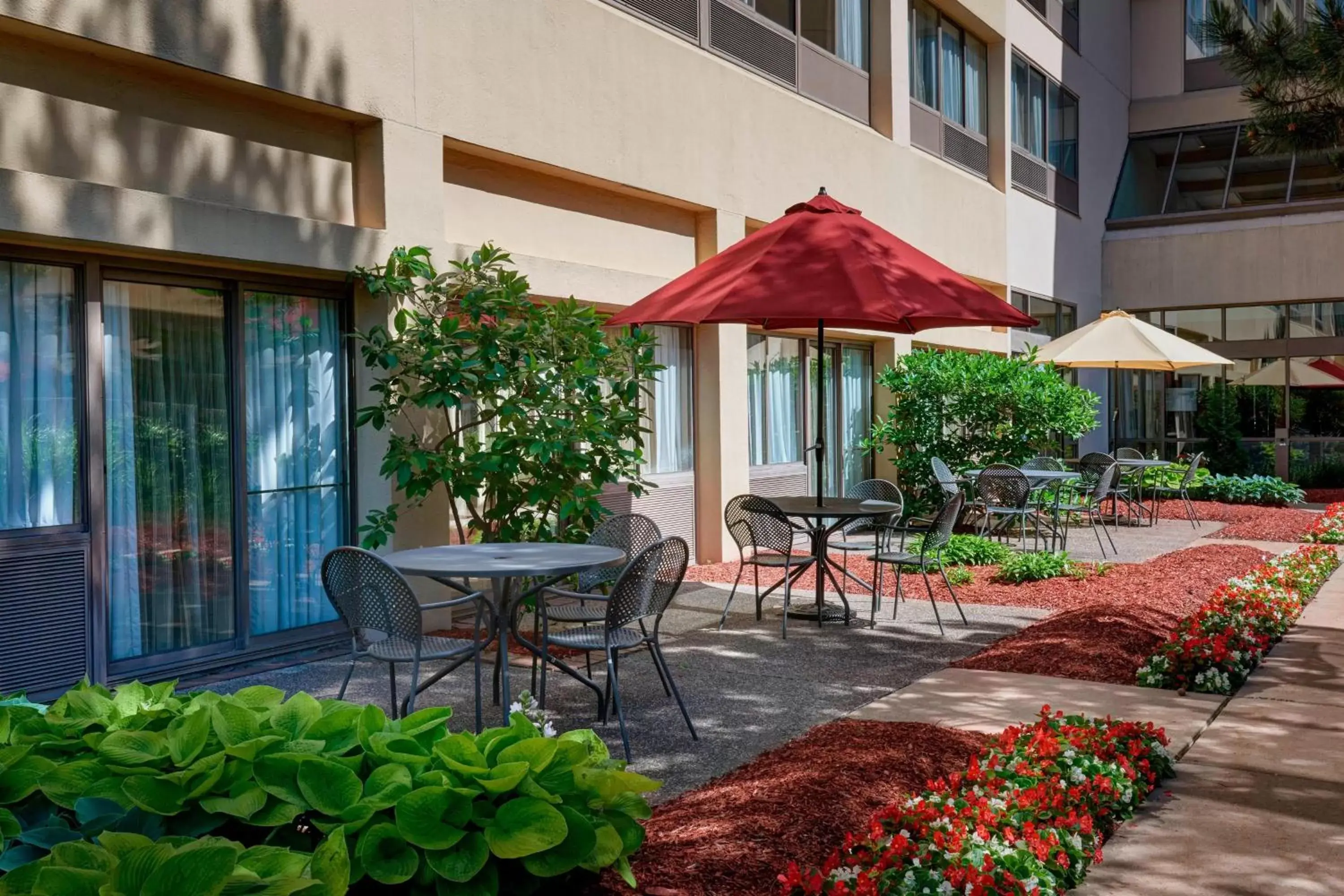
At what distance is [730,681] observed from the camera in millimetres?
6734

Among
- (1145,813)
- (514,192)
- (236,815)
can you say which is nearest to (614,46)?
(514,192)

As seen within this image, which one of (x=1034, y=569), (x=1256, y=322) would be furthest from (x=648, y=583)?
(x=1256, y=322)

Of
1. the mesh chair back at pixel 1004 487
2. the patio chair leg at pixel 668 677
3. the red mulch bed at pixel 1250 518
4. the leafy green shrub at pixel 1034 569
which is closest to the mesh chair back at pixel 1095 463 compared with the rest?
the red mulch bed at pixel 1250 518

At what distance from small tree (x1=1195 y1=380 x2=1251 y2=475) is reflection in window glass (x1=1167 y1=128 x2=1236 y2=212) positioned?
11.7ft

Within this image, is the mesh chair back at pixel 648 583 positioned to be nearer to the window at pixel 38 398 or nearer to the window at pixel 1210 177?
the window at pixel 38 398

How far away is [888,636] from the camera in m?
8.09

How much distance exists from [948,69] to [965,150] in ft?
3.97

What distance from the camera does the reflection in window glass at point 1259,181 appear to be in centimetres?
2172

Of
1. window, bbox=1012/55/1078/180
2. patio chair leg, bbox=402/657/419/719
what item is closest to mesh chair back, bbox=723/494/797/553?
patio chair leg, bbox=402/657/419/719

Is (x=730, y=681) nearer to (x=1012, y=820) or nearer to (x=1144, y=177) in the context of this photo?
(x=1012, y=820)

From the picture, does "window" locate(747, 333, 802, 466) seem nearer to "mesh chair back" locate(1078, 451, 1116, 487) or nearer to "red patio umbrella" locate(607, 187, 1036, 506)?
"mesh chair back" locate(1078, 451, 1116, 487)

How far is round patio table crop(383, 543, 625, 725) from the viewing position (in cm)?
541

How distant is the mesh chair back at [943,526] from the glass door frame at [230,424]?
3834 mm

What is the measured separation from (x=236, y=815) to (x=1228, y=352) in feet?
72.9
